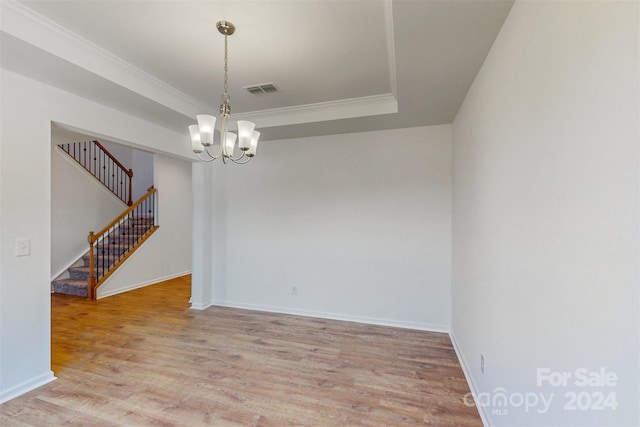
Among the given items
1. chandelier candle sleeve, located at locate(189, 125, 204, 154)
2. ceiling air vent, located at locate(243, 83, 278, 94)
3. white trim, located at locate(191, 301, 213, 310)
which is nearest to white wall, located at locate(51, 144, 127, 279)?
white trim, located at locate(191, 301, 213, 310)

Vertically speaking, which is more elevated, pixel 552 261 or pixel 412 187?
pixel 412 187

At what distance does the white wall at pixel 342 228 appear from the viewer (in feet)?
11.5

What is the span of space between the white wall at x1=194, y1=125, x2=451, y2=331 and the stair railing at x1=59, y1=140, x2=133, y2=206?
424 centimetres

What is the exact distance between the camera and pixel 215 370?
2.59 meters

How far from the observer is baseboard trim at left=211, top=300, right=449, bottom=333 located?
3503 mm

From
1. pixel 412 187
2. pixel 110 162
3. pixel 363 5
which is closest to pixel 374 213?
pixel 412 187

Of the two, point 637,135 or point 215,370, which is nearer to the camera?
point 637,135

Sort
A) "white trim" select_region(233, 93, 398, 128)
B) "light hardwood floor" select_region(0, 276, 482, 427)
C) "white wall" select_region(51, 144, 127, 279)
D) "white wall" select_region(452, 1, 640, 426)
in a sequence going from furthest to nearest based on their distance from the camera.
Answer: "white wall" select_region(51, 144, 127, 279) < "white trim" select_region(233, 93, 398, 128) < "light hardwood floor" select_region(0, 276, 482, 427) < "white wall" select_region(452, 1, 640, 426)

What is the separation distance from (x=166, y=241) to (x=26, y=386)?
170 inches

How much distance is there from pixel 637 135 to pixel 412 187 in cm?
289

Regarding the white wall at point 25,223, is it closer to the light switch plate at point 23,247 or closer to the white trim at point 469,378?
the light switch plate at point 23,247

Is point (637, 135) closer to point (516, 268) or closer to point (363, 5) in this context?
point (516, 268)

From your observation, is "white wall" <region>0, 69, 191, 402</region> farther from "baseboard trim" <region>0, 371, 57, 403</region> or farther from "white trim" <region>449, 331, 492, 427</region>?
"white trim" <region>449, 331, 492, 427</region>

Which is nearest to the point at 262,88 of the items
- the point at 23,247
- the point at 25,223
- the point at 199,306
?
the point at 25,223
